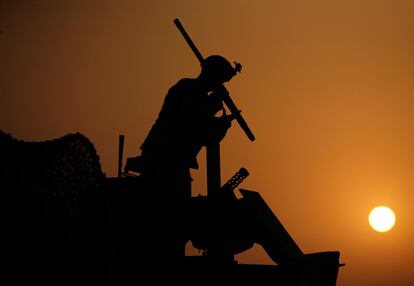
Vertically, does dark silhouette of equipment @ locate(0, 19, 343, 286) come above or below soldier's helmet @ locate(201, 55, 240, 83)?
below

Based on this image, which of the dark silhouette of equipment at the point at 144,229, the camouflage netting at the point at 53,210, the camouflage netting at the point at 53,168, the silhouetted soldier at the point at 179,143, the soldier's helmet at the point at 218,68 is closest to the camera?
the camouflage netting at the point at 53,210

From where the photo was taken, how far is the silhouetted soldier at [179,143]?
1057cm

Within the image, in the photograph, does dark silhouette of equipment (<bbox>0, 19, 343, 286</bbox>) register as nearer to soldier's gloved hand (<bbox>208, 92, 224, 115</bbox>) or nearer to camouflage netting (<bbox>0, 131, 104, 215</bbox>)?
camouflage netting (<bbox>0, 131, 104, 215</bbox>)

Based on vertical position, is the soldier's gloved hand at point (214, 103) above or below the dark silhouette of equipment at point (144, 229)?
above

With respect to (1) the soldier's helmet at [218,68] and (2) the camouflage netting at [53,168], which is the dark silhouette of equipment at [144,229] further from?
(1) the soldier's helmet at [218,68]

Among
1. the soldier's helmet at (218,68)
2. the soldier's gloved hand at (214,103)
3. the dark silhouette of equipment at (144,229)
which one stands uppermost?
the soldier's helmet at (218,68)

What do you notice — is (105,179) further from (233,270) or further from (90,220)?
(233,270)

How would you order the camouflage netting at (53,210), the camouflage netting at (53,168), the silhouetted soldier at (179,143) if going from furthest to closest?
the silhouetted soldier at (179,143)
the camouflage netting at (53,168)
the camouflage netting at (53,210)

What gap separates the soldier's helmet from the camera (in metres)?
10.7

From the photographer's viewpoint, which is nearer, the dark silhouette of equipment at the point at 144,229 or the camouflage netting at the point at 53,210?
the camouflage netting at the point at 53,210

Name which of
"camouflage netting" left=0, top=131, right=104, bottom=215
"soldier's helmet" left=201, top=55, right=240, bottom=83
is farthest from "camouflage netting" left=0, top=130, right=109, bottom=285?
"soldier's helmet" left=201, top=55, right=240, bottom=83

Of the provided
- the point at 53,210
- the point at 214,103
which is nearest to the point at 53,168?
the point at 53,210

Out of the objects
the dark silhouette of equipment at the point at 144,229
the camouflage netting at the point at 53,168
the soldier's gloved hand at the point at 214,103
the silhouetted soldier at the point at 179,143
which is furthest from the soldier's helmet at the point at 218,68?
the camouflage netting at the point at 53,168

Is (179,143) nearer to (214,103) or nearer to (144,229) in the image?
(214,103)
